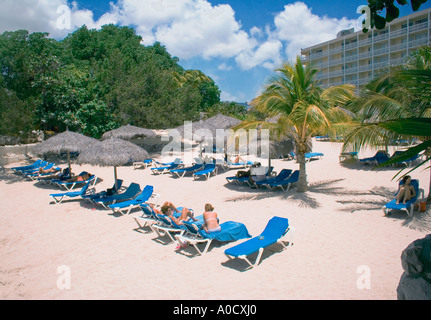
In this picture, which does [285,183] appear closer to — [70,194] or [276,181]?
[276,181]

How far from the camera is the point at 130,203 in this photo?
9.52m

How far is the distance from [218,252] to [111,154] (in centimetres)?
631

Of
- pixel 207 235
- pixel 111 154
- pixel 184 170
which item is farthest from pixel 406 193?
pixel 184 170

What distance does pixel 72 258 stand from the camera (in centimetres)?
645

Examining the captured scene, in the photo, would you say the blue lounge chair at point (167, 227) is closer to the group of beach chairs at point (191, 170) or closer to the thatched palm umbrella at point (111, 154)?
the thatched palm umbrella at point (111, 154)

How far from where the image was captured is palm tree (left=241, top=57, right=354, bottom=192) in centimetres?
1038

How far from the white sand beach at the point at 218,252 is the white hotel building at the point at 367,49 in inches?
1531

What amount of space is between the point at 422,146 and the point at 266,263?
4150mm

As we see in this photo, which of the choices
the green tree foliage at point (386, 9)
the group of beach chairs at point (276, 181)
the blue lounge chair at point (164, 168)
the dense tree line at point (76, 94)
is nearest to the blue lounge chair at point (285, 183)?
the group of beach chairs at point (276, 181)

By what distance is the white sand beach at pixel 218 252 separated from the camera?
16.4ft

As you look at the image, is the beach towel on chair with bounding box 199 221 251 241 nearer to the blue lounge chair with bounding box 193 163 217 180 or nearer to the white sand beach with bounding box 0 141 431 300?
the white sand beach with bounding box 0 141 431 300

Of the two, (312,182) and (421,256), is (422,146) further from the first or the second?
(312,182)

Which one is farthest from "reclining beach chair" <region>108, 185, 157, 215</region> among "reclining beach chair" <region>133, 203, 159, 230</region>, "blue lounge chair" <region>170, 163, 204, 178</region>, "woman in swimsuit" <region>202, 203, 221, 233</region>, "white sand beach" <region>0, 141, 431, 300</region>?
"blue lounge chair" <region>170, 163, 204, 178</region>
